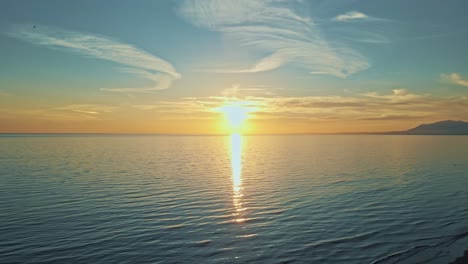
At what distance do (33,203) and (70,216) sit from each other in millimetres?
8214

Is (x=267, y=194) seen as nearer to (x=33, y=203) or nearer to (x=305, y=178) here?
(x=305, y=178)

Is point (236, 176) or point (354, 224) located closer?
point (354, 224)

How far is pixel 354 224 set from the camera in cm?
2747

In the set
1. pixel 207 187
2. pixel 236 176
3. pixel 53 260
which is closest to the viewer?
pixel 53 260

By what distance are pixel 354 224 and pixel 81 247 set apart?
69.4 ft

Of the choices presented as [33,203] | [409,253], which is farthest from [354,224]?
[33,203]

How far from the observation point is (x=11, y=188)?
4347 cm

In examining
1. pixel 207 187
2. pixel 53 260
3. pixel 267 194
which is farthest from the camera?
pixel 207 187

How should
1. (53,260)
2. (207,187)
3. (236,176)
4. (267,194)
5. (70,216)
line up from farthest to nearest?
(236,176) < (207,187) < (267,194) < (70,216) < (53,260)

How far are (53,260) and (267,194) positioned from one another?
26.4 metres

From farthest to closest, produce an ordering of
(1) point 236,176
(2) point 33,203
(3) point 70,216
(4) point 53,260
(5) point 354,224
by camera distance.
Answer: (1) point 236,176 < (2) point 33,203 < (3) point 70,216 < (5) point 354,224 < (4) point 53,260

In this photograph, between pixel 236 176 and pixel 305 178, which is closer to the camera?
pixel 305 178

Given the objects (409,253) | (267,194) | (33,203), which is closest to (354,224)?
(409,253)

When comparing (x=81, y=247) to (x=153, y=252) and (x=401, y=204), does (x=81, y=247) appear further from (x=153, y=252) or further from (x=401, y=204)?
(x=401, y=204)
